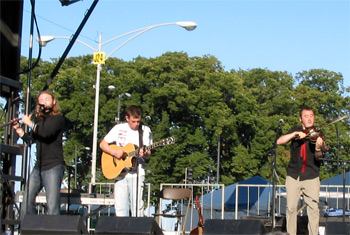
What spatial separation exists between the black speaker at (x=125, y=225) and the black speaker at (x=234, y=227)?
21.0 inches

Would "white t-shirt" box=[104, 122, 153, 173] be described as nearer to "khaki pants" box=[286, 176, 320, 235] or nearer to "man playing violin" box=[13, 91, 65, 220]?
"man playing violin" box=[13, 91, 65, 220]

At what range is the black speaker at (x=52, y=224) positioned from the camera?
19.1 feet

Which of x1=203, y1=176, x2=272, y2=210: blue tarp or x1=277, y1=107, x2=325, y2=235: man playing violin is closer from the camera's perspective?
x1=277, y1=107, x2=325, y2=235: man playing violin

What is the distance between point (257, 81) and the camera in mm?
44625

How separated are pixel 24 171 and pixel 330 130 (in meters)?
36.5

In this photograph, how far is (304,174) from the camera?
7.24 m

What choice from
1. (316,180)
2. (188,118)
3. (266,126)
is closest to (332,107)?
(266,126)

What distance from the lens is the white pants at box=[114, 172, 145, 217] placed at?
7547mm

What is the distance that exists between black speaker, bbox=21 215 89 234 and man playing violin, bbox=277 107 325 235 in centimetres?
260

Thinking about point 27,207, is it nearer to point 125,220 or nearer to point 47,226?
point 47,226

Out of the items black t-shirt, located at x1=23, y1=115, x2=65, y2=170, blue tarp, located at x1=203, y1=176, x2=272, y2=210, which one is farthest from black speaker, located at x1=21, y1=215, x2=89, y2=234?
blue tarp, located at x1=203, y1=176, x2=272, y2=210

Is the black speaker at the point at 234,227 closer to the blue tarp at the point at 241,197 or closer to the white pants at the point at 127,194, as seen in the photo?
the white pants at the point at 127,194

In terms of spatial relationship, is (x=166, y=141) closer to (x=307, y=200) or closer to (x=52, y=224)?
(x=307, y=200)

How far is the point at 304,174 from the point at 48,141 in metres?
2.91
